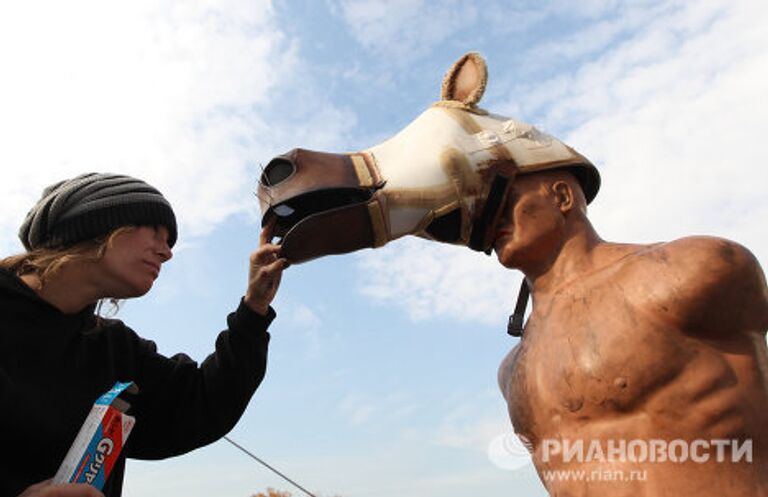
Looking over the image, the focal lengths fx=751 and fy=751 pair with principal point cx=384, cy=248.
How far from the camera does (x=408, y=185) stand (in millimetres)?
2449

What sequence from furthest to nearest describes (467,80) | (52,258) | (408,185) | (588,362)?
(467,80) < (408,185) < (52,258) < (588,362)

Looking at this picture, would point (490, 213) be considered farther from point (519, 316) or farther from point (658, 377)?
point (658, 377)

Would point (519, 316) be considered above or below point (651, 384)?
above

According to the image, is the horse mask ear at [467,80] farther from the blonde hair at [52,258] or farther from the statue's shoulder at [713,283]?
the blonde hair at [52,258]

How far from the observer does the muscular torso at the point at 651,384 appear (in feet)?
6.34

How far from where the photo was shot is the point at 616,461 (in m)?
2.03

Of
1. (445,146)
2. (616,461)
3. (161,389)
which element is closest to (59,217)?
(161,389)

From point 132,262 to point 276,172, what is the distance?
54 cm

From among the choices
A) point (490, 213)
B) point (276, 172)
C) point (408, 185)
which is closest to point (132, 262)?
point (276, 172)

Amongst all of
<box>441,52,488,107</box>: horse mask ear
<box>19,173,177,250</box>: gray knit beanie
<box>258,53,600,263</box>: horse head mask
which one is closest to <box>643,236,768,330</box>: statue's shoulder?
<box>258,53,600,263</box>: horse head mask

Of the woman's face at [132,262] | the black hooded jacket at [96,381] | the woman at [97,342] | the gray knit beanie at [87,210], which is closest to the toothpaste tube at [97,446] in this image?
the woman at [97,342]

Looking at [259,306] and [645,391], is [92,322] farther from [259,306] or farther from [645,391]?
[645,391]

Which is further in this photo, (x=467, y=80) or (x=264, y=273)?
(x=467, y=80)

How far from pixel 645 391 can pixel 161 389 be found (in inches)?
64.4
